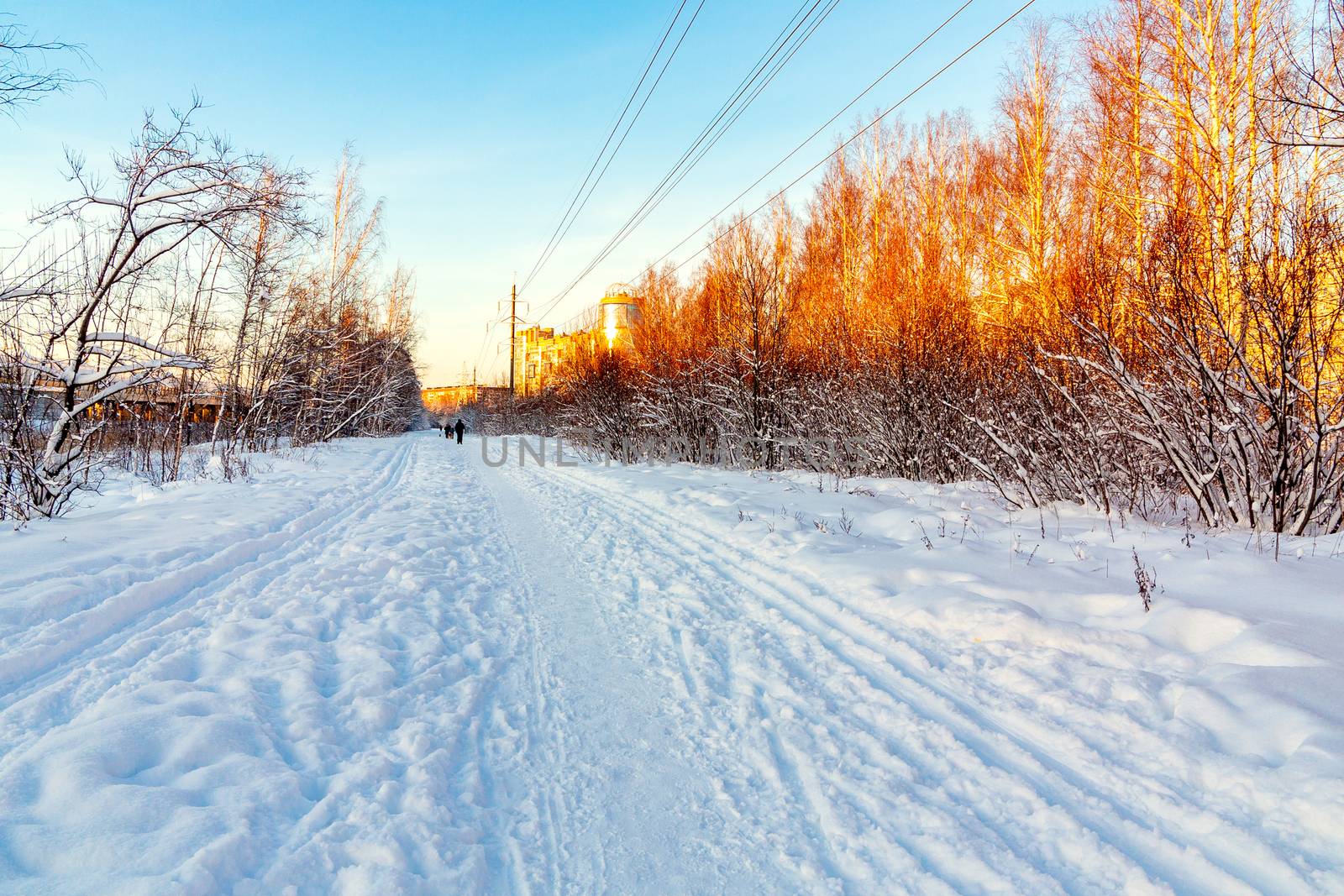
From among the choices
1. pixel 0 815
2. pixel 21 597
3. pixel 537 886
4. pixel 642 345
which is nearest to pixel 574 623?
pixel 537 886

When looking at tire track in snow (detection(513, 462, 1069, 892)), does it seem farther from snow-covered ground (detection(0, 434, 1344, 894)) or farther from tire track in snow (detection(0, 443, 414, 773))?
tire track in snow (detection(0, 443, 414, 773))

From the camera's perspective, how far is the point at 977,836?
6.69ft

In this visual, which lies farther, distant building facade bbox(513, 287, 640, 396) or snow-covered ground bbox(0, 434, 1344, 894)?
distant building facade bbox(513, 287, 640, 396)

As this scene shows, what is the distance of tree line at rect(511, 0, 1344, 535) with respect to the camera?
4965mm

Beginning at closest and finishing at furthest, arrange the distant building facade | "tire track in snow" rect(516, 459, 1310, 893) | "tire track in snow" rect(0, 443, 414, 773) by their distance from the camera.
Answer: "tire track in snow" rect(516, 459, 1310, 893), "tire track in snow" rect(0, 443, 414, 773), the distant building facade

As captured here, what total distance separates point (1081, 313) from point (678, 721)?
20.0 feet

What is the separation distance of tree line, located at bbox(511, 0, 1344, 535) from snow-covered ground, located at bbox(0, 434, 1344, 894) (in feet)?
4.24

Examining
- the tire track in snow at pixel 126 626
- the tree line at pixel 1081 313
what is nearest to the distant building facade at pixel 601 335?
the tree line at pixel 1081 313

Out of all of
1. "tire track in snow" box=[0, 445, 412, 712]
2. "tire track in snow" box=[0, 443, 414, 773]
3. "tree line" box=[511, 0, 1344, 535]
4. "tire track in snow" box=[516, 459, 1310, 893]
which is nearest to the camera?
"tire track in snow" box=[516, 459, 1310, 893]

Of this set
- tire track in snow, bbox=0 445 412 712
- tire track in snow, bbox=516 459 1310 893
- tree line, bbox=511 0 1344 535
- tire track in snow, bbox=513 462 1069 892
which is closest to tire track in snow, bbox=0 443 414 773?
tire track in snow, bbox=0 445 412 712

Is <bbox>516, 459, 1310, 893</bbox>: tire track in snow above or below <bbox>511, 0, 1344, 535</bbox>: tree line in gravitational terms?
below

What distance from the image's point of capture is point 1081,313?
6.30 m

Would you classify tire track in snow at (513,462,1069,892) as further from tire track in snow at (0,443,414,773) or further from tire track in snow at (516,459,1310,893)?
tire track in snow at (0,443,414,773)

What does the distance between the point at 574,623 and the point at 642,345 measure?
639 inches
